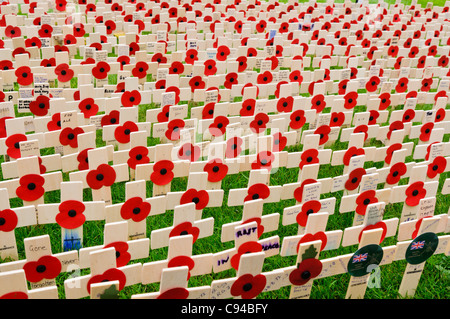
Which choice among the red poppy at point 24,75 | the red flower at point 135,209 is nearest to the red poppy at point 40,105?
the red poppy at point 24,75

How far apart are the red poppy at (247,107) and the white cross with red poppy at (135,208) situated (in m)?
1.65

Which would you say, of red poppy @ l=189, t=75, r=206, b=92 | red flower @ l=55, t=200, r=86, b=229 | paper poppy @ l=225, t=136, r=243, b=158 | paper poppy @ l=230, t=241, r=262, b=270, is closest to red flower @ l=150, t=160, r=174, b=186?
paper poppy @ l=225, t=136, r=243, b=158

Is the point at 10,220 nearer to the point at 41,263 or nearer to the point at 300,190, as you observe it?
the point at 41,263

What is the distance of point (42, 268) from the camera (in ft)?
7.29

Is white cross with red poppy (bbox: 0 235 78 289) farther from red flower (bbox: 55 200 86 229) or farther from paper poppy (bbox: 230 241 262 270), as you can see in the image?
paper poppy (bbox: 230 241 262 270)

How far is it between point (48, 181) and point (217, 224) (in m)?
1.12

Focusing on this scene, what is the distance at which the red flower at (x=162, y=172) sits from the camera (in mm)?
3057

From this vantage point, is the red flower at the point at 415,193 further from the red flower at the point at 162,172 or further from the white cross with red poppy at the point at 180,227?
the red flower at the point at 162,172

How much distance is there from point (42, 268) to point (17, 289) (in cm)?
29

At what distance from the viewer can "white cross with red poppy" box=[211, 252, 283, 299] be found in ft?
7.04

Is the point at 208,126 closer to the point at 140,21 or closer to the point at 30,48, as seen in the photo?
the point at 30,48

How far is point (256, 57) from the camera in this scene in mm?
5625

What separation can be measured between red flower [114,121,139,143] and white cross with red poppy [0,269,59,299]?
1.64 m
